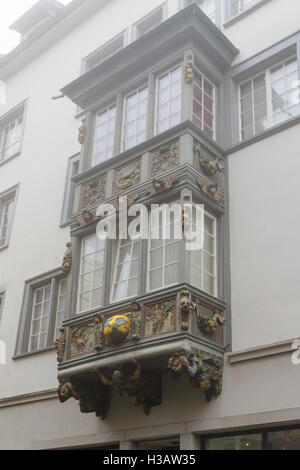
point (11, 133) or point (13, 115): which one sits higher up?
point (13, 115)

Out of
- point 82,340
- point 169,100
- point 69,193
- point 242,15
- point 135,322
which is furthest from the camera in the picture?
point 69,193

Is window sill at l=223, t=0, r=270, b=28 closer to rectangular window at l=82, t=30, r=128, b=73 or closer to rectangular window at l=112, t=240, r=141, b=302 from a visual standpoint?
rectangular window at l=82, t=30, r=128, b=73

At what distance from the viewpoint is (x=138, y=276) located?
11.5 meters

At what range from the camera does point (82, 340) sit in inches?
468

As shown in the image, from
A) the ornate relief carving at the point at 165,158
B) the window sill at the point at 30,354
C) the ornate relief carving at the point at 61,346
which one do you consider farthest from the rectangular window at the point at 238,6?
the window sill at the point at 30,354

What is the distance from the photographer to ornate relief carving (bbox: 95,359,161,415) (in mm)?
10719

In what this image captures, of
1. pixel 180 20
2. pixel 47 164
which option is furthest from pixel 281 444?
pixel 47 164

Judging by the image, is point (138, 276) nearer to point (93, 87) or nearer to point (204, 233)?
point (204, 233)

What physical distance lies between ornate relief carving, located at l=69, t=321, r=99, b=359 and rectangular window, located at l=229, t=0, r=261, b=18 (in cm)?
829

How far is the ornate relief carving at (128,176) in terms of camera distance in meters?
12.7

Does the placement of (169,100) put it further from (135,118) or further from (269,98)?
(269,98)

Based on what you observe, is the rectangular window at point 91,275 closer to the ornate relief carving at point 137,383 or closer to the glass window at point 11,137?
the ornate relief carving at point 137,383

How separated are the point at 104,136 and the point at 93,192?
157 centimetres

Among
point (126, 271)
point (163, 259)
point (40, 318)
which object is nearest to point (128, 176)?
point (126, 271)
